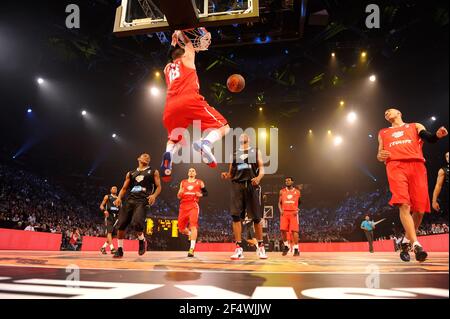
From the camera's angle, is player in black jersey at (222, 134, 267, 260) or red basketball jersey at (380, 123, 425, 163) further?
player in black jersey at (222, 134, 267, 260)

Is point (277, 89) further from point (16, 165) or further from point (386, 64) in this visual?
point (16, 165)

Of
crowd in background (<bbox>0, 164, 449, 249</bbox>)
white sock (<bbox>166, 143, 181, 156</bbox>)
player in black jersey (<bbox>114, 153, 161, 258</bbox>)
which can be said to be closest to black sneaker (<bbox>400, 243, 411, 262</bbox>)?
white sock (<bbox>166, 143, 181, 156</bbox>)

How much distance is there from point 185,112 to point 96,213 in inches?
795

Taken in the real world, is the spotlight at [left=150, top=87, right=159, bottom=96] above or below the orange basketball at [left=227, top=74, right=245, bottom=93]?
above

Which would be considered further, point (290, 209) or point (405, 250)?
point (290, 209)

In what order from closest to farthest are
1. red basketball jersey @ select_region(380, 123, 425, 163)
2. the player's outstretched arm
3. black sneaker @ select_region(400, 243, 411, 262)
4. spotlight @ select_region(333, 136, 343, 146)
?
the player's outstretched arm
red basketball jersey @ select_region(380, 123, 425, 163)
black sneaker @ select_region(400, 243, 411, 262)
spotlight @ select_region(333, 136, 343, 146)

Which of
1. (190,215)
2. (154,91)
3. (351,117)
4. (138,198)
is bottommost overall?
(190,215)

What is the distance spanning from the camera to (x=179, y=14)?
5.08 metres

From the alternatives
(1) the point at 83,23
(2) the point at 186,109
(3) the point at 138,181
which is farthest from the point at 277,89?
(2) the point at 186,109

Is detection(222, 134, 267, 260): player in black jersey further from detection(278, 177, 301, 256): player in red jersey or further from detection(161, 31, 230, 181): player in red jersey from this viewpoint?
detection(278, 177, 301, 256): player in red jersey

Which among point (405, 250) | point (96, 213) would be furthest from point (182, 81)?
point (96, 213)

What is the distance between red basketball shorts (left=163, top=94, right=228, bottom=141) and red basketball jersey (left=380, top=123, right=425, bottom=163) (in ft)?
8.03

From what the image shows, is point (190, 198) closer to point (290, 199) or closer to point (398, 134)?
point (290, 199)

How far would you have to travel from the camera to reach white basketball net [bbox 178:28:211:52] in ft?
14.4
